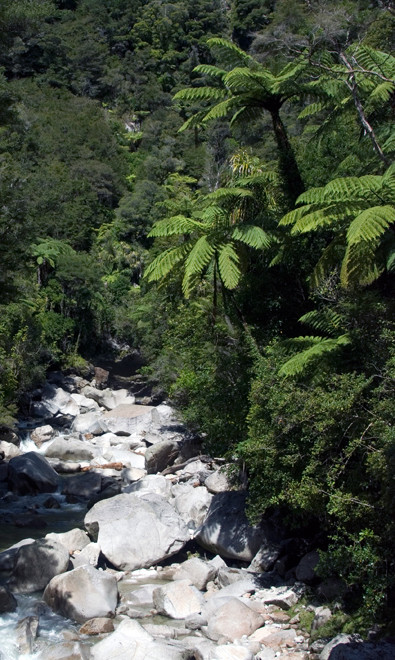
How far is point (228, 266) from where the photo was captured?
8.50 meters

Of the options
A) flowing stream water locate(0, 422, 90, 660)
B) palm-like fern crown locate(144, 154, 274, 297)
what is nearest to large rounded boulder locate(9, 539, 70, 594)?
flowing stream water locate(0, 422, 90, 660)

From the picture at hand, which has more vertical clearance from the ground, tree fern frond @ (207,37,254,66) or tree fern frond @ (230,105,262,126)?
tree fern frond @ (207,37,254,66)

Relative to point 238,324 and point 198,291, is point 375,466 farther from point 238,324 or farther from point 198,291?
point 198,291

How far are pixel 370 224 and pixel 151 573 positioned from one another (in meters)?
6.71

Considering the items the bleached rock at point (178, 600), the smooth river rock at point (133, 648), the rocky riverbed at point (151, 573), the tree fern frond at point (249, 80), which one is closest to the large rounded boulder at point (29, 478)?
the rocky riverbed at point (151, 573)

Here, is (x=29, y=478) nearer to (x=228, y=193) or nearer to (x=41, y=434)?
(x=41, y=434)

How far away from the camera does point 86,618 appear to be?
28.4ft

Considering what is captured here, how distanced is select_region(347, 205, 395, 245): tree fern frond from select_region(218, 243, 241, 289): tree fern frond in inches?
76.3

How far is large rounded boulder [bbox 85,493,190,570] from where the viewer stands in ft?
34.9

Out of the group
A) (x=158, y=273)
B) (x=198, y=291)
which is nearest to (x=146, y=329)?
(x=198, y=291)

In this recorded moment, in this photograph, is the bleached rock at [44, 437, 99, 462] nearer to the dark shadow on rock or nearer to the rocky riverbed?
the rocky riverbed

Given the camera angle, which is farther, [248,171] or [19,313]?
[19,313]

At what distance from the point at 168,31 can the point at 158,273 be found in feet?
199

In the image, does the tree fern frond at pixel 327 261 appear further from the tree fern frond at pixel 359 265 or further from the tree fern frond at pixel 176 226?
the tree fern frond at pixel 176 226
